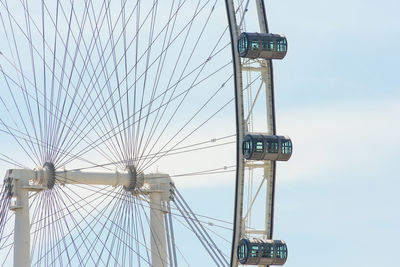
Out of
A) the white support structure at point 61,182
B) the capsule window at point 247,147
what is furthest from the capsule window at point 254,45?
the white support structure at point 61,182

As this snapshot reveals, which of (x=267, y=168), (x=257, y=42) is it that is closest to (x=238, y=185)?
(x=267, y=168)

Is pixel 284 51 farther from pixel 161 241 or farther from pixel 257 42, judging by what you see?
pixel 161 241

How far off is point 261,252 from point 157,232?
459 centimetres

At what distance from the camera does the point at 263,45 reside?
57531mm

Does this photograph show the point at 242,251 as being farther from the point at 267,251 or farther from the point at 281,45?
the point at 281,45

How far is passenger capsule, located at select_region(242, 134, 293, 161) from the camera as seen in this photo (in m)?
56.5

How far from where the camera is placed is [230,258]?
5662 cm

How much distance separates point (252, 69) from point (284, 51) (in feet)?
4.37

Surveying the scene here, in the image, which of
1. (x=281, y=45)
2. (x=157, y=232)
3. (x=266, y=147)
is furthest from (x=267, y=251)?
(x=281, y=45)

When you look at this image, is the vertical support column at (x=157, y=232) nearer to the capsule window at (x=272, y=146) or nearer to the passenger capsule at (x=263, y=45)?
the capsule window at (x=272, y=146)

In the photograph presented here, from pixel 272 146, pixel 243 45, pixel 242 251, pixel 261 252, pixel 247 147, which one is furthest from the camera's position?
pixel 243 45

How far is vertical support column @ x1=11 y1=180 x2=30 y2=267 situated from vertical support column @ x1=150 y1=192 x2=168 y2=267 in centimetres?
461

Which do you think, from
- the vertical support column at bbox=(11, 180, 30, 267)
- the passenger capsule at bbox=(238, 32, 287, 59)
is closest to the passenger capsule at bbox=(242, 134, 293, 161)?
the passenger capsule at bbox=(238, 32, 287, 59)

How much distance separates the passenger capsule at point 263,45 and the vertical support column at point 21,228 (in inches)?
366
